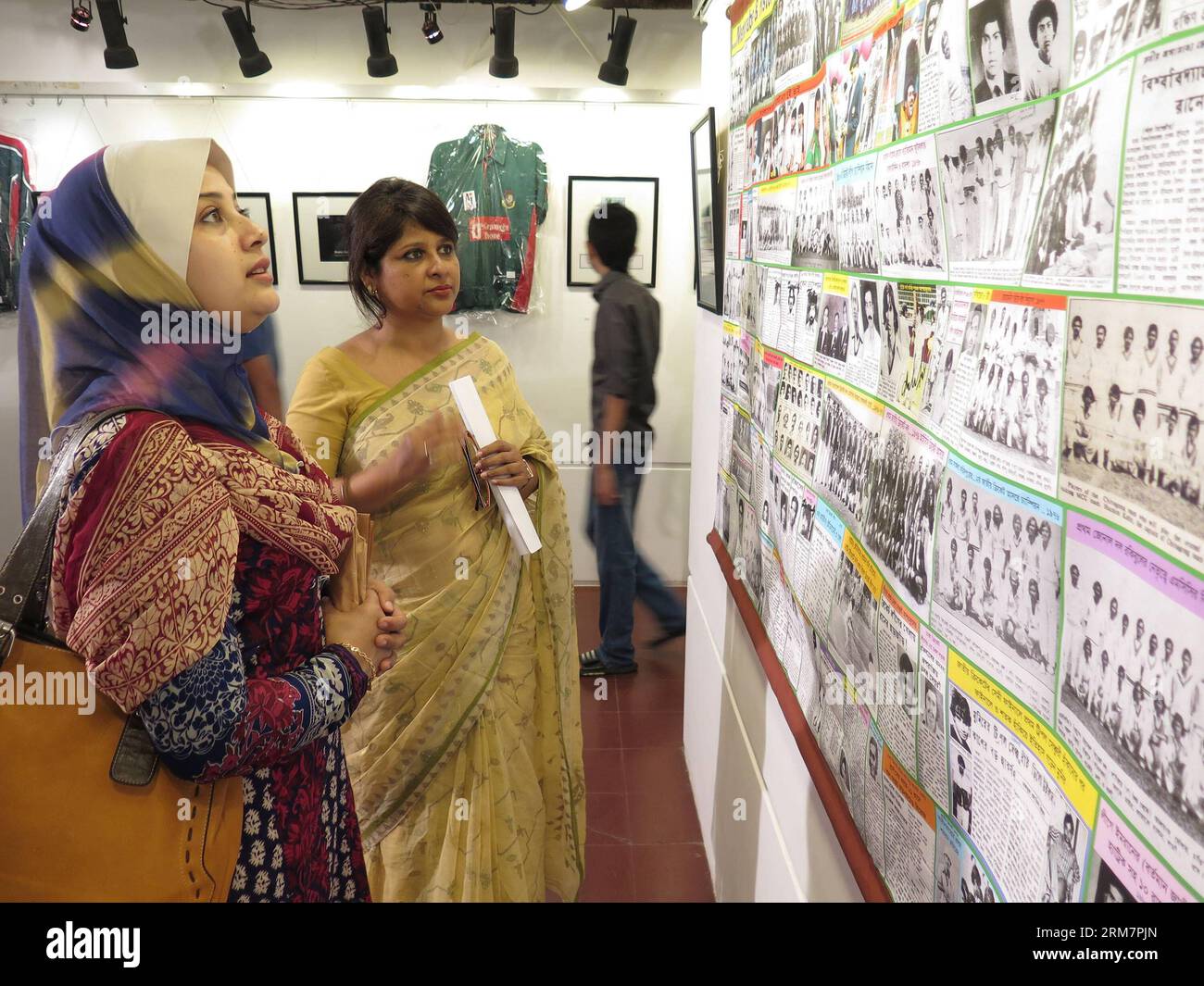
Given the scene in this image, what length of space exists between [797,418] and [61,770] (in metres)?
1.11

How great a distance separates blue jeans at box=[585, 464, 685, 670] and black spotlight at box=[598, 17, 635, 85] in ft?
6.07

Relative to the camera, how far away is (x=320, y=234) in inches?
173

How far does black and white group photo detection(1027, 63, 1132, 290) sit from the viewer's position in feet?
1.96

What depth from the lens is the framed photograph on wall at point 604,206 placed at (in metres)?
4.39

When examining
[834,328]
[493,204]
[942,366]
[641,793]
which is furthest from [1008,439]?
[493,204]

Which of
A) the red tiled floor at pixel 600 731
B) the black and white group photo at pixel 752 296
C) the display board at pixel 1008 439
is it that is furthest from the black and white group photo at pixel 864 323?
the red tiled floor at pixel 600 731

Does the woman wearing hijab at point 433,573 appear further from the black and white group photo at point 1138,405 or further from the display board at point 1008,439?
the black and white group photo at point 1138,405

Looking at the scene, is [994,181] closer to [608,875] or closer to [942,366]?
[942,366]

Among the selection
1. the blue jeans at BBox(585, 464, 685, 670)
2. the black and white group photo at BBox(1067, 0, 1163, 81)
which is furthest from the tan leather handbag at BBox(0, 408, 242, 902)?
the blue jeans at BBox(585, 464, 685, 670)

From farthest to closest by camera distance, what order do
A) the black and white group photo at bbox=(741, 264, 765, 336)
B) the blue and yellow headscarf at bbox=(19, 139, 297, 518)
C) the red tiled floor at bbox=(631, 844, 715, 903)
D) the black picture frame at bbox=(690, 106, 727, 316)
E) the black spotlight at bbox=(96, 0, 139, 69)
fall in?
the black spotlight at bbox=(96, 0, 139, 69), the red tiled floor at bbox=(631, 844, 715, 903), the black picture frame at bbox=(690, 106, 727, 316), the black and white group photo at bbox=(741, 264, 765, 336), the blue and yellow headscarf at bbox=(19, 139, 297, 518)

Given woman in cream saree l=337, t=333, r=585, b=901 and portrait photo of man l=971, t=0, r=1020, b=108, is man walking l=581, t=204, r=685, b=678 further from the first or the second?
portrait photo of man l=971, t=0, r=1020, b=108

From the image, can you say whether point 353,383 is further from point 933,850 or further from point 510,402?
point 933,850
